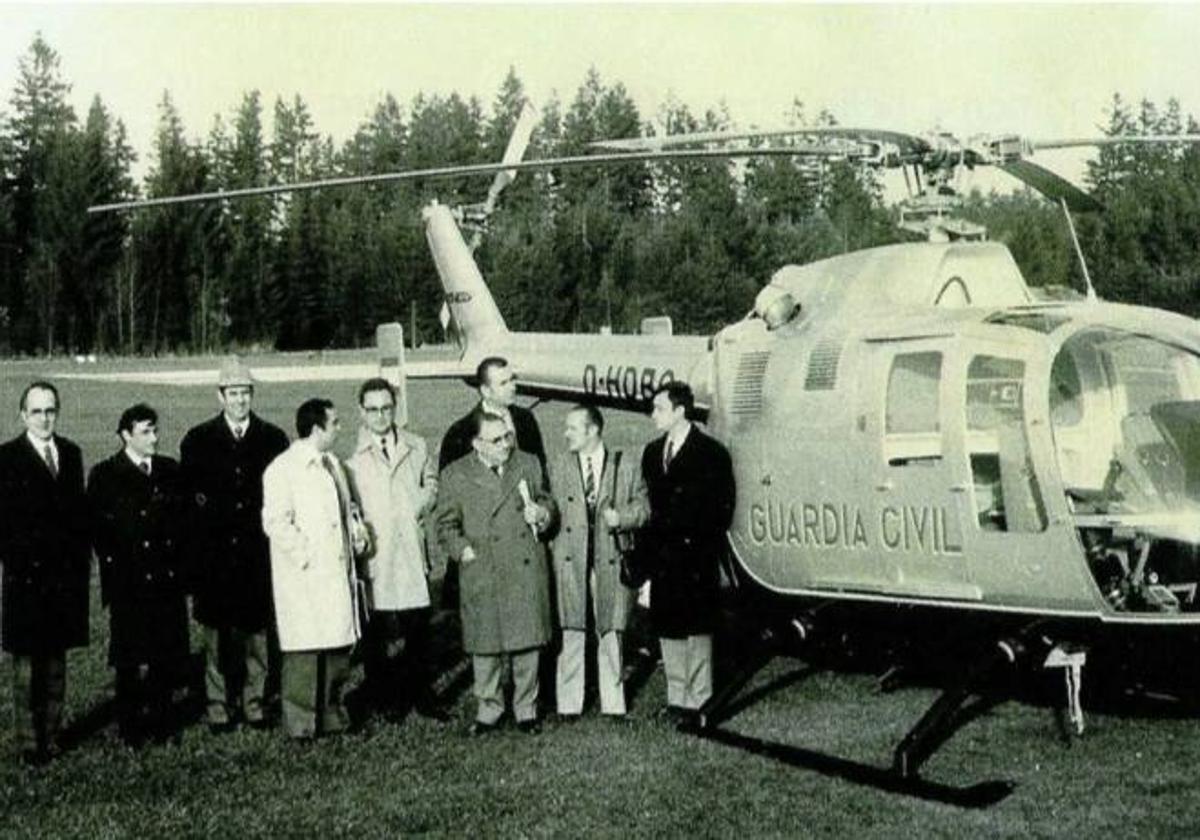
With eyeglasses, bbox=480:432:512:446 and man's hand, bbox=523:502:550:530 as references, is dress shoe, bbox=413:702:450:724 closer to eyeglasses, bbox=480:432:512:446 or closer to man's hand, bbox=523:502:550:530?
man's hand, bbox=523:502:550:530

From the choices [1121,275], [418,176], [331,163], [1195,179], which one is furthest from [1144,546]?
[331,163]

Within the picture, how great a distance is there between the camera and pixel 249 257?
77750 mm

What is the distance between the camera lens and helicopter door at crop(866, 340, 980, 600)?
7.33m

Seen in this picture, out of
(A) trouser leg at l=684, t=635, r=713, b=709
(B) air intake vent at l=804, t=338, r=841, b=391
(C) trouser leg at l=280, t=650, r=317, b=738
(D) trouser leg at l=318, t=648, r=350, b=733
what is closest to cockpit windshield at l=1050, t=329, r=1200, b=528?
(B) air intake vent at l=804, t=338, r=841, b=391

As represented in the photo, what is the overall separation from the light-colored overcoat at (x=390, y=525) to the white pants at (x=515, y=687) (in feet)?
2.13

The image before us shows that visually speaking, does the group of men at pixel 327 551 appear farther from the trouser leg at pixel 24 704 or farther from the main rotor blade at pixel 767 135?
the main rotor blade at pixel 767 135

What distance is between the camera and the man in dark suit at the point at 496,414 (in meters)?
8.25

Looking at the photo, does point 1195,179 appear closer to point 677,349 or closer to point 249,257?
point 249,257

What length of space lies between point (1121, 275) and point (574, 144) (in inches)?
1614

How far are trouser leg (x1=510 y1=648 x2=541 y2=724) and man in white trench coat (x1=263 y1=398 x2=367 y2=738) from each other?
0.89 metres

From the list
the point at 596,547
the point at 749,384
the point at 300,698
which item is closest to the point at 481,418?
the point at 596,547

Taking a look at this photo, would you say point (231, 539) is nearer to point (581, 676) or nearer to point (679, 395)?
point (581, 676)

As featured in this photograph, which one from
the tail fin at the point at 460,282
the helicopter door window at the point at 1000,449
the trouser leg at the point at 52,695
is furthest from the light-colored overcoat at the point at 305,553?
the tail fin at the point at 460,282

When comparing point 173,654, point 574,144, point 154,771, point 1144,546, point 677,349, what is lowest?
point 154,771
